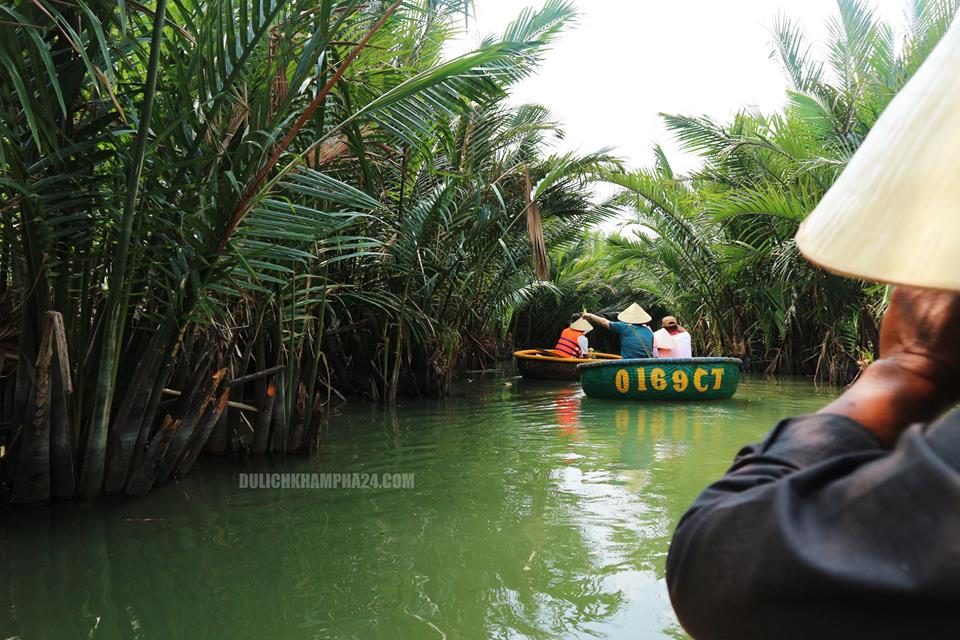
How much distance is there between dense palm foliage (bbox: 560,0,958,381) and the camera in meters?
9.68

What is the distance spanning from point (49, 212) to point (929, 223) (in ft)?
11.7

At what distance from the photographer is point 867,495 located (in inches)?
18.1

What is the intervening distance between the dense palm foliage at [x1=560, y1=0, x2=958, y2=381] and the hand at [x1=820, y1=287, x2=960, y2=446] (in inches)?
332

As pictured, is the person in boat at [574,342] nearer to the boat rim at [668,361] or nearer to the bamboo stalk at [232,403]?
the boat rim at [668,361]

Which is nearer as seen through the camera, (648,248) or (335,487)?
(335,487)

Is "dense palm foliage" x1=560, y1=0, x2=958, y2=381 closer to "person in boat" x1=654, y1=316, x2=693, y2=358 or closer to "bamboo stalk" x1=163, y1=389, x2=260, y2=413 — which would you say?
"person in boat" x1=654, y1=316, x2=693, y2=358

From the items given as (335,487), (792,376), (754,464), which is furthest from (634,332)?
(754,464)

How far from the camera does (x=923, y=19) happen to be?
8.61 m

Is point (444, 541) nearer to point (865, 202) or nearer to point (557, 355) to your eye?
point (865, 202)

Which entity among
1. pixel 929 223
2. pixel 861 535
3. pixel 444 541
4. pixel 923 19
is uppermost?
pixel 923 19

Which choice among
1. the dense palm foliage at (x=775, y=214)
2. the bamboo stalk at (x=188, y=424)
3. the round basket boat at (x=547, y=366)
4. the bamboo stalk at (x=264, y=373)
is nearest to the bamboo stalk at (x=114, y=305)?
the bamboo stalk at (x=188, y=424)

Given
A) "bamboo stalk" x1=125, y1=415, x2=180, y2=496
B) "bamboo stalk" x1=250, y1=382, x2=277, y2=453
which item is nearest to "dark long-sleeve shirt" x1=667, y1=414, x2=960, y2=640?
"bamboo stalk" x1=125, y1=415, x2=180, y2=496

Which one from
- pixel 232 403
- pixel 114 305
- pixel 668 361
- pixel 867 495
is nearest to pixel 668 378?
pixel 668 361

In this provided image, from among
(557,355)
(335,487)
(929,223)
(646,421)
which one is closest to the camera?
(929,223)
